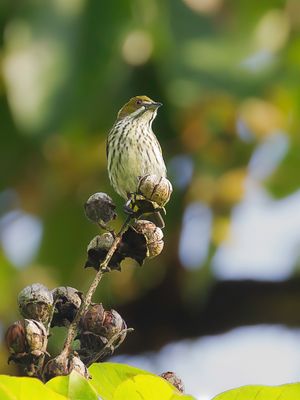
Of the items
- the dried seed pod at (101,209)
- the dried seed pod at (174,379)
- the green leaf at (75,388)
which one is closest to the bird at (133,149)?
the dried seed pod at (101,209)

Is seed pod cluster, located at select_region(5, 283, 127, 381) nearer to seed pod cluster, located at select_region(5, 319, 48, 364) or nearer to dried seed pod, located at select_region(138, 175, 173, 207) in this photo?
seed pod cluster, located at select_region(5, 319, 48, 364)

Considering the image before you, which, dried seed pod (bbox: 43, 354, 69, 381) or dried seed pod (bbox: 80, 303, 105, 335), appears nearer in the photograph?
dried seed pod (bbox: 43, 354, 69, 381)

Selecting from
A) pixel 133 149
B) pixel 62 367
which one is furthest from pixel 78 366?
pixel 133 149

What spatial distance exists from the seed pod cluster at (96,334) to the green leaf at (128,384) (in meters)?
0.03

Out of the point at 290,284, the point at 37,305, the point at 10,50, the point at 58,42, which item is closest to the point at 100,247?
the point at 37,305

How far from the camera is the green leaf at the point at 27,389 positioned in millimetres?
1597

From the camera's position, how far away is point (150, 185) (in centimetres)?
191

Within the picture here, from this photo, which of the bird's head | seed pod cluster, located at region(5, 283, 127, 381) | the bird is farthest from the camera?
the bird's head

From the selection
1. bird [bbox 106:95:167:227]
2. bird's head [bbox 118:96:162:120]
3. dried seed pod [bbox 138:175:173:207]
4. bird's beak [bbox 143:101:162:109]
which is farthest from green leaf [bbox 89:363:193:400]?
bird's head [bbox 118:96:162:120]

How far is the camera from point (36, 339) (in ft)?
5.63

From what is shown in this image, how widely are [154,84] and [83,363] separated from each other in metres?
Result: 4.41

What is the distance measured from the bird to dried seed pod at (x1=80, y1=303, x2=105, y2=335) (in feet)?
1.12

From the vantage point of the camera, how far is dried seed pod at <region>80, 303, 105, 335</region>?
1787 mm

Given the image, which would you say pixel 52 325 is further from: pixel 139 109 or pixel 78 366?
pixel 139 109
